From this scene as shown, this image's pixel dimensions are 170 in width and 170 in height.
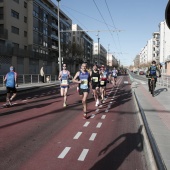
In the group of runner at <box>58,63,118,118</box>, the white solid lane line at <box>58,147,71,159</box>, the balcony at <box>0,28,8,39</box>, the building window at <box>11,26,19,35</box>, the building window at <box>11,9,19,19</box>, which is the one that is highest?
the building window at <box>11,9,19,19</box>

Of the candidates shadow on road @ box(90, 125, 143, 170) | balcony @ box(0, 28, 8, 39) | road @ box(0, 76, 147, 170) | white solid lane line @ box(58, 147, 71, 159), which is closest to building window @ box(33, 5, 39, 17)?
balcony @ box(0, 28, 8, 39)

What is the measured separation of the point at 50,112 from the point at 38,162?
5.32 m

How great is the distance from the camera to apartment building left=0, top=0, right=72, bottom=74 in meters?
37.4

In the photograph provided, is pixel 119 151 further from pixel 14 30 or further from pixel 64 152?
pixel 14 30

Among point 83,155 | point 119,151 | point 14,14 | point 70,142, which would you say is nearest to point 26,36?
point 14,14

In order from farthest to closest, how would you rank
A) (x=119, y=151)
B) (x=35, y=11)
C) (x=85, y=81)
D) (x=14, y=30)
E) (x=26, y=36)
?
(x=35, y=11) < (x=26, y=36) < (x=14, y=30) < (x=85, y=81) < (x=119, y=151)

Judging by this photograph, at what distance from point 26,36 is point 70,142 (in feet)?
150

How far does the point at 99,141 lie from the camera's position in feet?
20.0

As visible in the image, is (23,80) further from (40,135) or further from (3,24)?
(40,135)

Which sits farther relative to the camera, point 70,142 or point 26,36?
point 26,36

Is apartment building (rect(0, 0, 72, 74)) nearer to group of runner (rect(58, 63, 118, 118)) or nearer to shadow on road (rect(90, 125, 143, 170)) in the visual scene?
group of runner (rect(58, 63, 118, 118))

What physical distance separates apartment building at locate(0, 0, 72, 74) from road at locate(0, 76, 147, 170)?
26584mm

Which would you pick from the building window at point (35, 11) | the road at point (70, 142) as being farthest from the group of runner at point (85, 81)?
the building window at point (35, 11)

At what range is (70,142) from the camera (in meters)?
5.97
